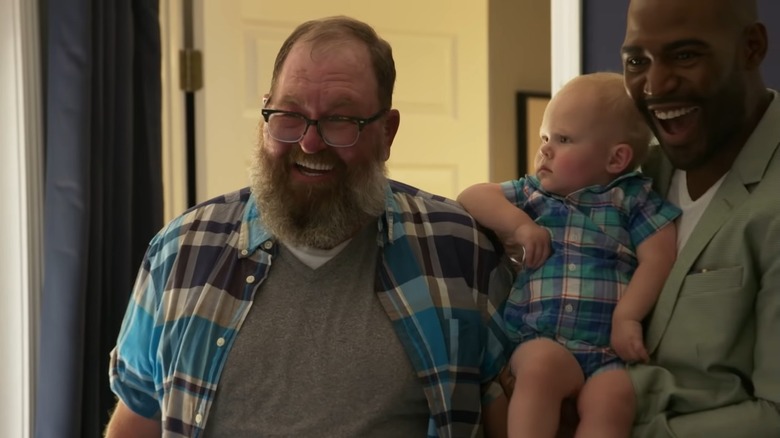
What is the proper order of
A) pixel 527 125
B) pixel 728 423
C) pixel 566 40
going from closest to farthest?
pixel 728 423, pixel 566 40, pixel 527 125

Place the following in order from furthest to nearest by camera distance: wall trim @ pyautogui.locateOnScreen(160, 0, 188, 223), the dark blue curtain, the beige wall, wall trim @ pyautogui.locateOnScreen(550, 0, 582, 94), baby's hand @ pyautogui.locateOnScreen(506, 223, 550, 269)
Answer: the beige wall, wall trim @ pyautogui.locateOnScreen(160, 0, 188, 223), the dark blue curtain, wall trim @ pyautogui.locateOnScreen(550, 0, 582, 94), baby's hand @ pyautogui.locateOnScreen(506, 223, 550, 269)

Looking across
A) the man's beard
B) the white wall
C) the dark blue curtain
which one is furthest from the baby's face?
the white wall

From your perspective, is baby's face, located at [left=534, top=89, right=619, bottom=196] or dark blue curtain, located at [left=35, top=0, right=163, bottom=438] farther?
dark blue curtain, located at [left=35, top=0, right=163, bottom=438]

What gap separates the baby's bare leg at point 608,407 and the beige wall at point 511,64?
91.6 inches

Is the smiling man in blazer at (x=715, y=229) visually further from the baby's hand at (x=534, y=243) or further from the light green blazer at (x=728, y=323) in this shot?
the baby's hand at (x=534, y=243)

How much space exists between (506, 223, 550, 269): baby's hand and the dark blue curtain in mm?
1352

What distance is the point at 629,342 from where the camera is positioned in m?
1.43

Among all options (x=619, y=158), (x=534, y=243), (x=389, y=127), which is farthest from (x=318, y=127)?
(x=619, y=158)

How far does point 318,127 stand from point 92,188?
1123 mm

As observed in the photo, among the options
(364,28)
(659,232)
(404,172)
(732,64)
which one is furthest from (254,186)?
(404,172)

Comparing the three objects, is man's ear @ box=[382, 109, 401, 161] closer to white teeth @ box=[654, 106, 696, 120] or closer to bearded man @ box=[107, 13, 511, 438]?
bearded man @ box=[107, 13, 511, 438]

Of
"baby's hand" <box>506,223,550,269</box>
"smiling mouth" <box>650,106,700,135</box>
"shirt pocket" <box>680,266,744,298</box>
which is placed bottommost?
"shirt pocket" <box>680,266,744,298</box>

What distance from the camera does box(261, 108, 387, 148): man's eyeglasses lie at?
1.62 meters

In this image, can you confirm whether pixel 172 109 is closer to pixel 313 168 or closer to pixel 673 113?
pixel 313 168
